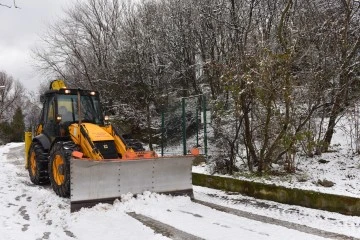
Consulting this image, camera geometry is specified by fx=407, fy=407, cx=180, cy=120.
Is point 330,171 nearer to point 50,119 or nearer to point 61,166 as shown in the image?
point 61,166

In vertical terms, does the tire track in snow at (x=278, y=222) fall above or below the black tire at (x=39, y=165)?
below

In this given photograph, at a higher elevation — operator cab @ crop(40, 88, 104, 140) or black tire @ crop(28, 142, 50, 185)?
operator cab @ crop(40, 88, 104, 140)

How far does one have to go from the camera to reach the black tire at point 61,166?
8953mm

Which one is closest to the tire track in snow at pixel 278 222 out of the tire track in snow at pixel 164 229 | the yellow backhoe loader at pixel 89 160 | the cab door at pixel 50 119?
the yellow backhoe loader at pixel 89 160

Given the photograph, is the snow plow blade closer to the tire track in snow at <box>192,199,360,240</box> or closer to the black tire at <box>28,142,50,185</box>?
the tire track in snow at <box>192,199,360,240</box>

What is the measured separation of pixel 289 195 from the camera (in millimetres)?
8297

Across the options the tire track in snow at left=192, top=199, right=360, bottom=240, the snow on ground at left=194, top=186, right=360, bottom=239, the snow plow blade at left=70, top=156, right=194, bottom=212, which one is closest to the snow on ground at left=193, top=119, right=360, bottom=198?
the snow on ground at left=194, top=186, right=360, bottom=239

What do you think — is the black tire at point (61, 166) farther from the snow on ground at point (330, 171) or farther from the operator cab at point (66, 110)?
the snow on ground at point (330, 171)

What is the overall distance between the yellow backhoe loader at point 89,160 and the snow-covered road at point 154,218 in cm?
28

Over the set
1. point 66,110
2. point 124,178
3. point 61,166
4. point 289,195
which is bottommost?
point 289,195

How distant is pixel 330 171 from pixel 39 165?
7.46 metres

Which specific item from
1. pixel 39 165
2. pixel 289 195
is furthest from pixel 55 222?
pixel 289 195

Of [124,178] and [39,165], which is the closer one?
[124,178]

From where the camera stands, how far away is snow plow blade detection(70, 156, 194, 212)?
784 centimetres
